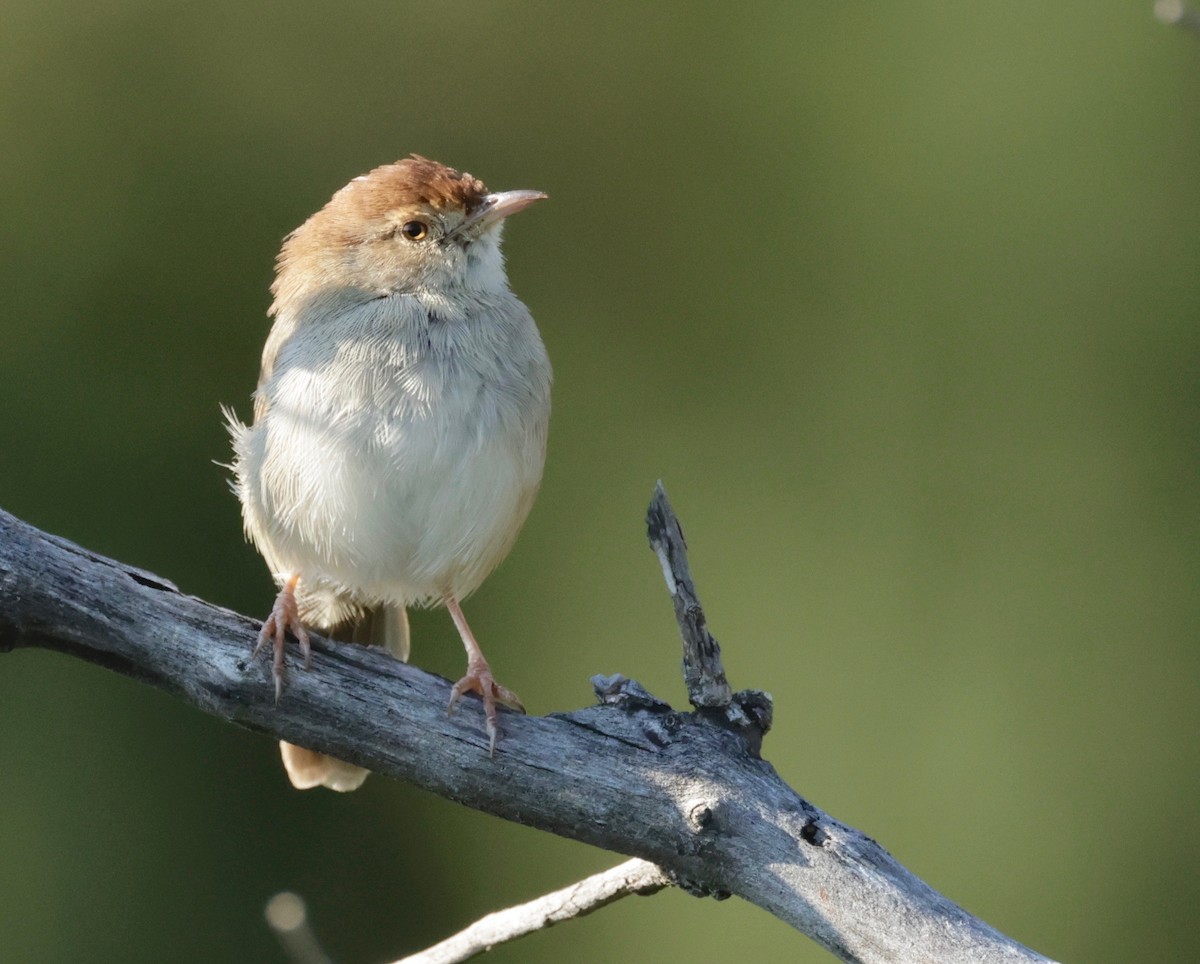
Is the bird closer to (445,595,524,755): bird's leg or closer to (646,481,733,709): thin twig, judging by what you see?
(445,595,524,755): bird's leg

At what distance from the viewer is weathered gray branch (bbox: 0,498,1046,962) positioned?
2795 mm

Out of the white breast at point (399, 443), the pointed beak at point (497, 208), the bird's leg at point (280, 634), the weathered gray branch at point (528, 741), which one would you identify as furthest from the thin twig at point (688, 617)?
the pointed beak at point (497, 208)

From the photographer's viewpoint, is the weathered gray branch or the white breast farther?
the white breast

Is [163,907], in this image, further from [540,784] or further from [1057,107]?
[1057,107]

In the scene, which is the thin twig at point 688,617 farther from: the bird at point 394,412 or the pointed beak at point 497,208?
the pointed beak at point 497,208

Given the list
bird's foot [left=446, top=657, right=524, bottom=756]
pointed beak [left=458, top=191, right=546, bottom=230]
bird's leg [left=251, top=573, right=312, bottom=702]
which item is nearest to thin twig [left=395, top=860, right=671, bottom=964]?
bird's foot [left=446, top=657, right=524, bottom=756]

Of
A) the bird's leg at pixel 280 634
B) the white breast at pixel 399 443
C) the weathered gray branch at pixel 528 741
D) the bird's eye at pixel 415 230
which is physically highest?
the bird's eye at pixel 415 230

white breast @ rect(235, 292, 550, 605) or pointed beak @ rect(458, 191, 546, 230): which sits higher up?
pointed beak @ rect(458, 191, 546, 230)

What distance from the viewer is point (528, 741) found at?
3.00 meters

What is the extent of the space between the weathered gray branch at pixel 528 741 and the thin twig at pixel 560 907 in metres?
0.09

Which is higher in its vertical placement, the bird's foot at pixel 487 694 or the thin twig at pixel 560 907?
the bird's foot at pixel 487 694

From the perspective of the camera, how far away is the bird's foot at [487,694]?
9.82ft

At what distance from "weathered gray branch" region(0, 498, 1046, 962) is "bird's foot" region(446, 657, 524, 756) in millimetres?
24

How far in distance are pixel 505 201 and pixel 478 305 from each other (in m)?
0.33
